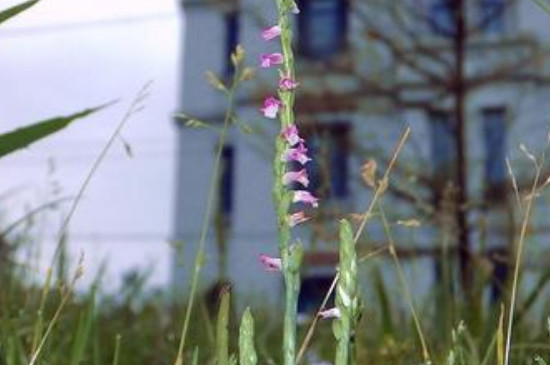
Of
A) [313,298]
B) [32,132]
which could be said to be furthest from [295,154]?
[313,298]

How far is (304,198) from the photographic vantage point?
22.4 inches

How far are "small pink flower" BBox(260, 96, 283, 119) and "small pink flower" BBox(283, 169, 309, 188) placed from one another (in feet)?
0.11

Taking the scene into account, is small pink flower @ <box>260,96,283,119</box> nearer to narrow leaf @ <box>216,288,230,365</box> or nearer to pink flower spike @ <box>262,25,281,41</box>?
pink flower spike @ <box>262,25,281,41</box>

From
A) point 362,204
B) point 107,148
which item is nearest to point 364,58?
point 107,148

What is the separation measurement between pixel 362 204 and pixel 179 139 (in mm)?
6974

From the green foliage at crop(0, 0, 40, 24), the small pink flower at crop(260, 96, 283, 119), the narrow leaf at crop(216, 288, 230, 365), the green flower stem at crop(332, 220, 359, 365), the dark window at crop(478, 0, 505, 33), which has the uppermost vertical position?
the dark window at crop(478, 0, 505, 33)

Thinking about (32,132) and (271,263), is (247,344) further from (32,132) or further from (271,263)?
(32,132)

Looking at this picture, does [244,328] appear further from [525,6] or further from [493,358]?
[525,6]

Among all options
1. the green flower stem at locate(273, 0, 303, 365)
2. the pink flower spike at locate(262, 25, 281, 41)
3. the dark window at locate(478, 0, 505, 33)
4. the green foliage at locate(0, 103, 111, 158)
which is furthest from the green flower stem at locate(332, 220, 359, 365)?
the dark window at locate(478, 0, 505, 33)

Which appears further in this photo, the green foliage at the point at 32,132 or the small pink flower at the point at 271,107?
the green foliage at the point at 32,132

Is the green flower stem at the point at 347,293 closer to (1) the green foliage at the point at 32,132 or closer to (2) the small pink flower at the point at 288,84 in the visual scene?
(2) the small pink flower at the point at 288,84

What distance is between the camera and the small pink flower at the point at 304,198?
0.56 m

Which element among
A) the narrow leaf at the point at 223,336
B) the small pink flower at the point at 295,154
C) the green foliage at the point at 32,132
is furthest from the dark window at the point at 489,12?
the small pink flower at the point at 295,154

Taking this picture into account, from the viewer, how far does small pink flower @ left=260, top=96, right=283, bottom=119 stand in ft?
1.93
